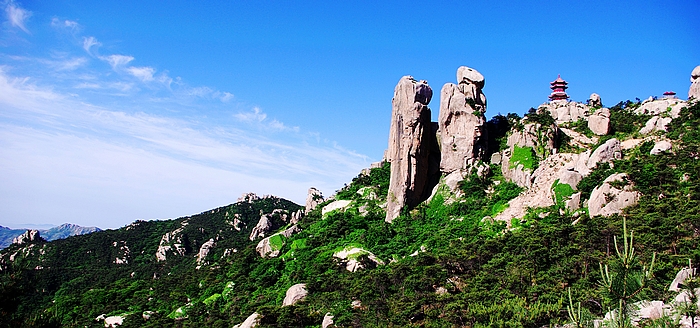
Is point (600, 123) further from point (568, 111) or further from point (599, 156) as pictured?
point (599, 156)

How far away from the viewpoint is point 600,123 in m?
42.0

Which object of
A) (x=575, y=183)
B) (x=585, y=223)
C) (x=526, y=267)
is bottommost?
(x=526, y=267)

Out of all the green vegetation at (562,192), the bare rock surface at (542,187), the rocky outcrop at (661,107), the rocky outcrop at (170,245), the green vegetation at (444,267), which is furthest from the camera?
the rocky outcrop at (170,245)

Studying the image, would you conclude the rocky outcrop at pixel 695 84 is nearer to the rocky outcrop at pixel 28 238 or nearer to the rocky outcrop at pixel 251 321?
the rocky outcrop at pixel 251 321

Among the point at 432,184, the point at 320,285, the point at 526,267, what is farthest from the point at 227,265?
the point at 526,267

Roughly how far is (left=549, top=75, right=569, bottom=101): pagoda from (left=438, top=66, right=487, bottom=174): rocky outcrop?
743 inches

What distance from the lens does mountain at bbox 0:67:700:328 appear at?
24188 millimetres

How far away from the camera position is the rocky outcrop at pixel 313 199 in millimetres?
59906

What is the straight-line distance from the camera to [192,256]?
236ft

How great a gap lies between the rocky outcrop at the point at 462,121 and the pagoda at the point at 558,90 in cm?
1887

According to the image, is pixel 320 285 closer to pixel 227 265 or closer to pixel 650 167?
pixel 227 265

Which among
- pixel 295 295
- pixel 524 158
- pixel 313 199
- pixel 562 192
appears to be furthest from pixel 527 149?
pixel 313 199

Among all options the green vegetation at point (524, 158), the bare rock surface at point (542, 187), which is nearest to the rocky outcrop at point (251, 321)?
the bare rock surface at point (542, 187)

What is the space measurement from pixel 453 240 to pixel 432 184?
9.34 metres
